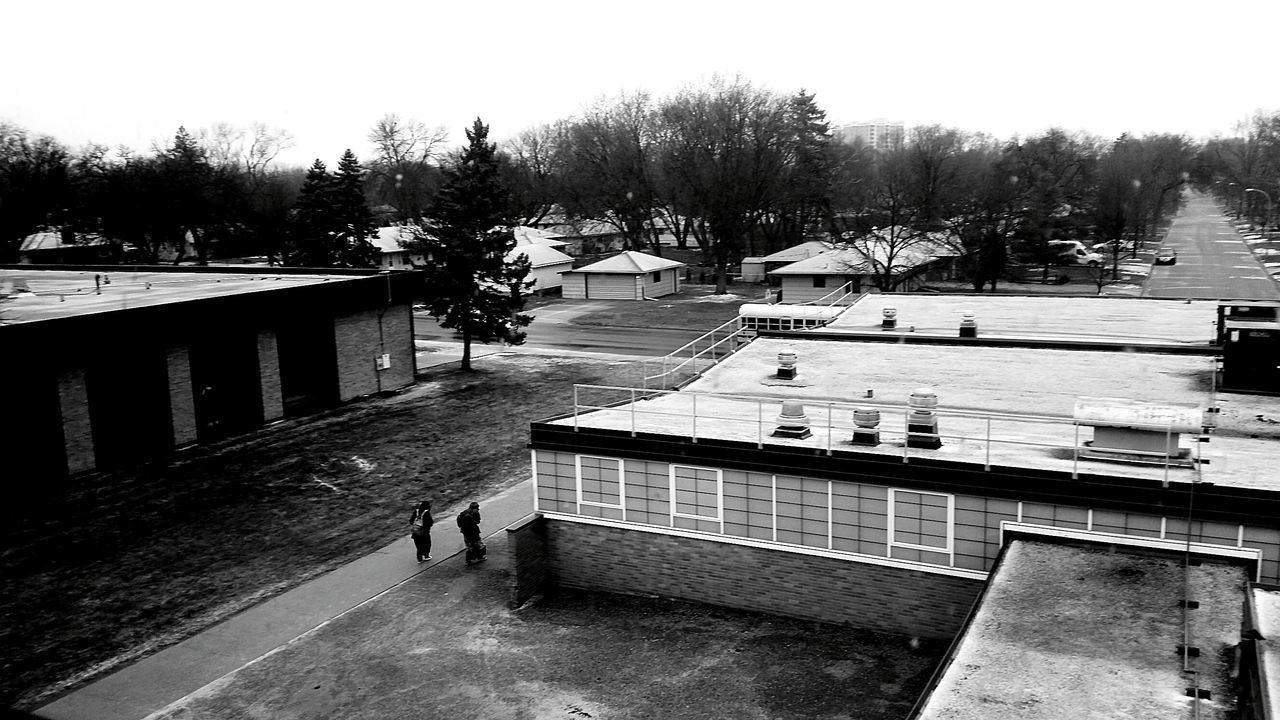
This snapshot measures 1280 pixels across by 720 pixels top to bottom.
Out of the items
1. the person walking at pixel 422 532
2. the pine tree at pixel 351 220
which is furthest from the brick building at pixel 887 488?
the pine tree at pixel 351 220

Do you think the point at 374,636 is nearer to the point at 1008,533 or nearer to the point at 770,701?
the point at 770,701

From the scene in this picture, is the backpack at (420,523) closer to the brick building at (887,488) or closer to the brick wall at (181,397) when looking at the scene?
the brick building at (887,488)

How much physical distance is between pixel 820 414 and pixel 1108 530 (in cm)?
631

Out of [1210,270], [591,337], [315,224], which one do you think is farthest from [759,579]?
[1210,270]

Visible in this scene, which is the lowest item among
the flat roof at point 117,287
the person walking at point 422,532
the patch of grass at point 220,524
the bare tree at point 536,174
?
the patch of grass at point 220,524

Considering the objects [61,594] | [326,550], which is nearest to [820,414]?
[326,550]

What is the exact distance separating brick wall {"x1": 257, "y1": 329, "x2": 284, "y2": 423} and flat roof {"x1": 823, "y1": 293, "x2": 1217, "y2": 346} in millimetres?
18538

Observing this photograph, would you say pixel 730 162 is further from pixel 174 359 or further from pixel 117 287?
pixel 174 359

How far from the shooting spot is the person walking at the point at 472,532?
1900cm

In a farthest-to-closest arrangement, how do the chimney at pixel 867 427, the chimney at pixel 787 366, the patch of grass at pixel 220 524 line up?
1. the chimney at pixel 787 366
2. the patch of grass at pixel 220 524
3. the chimney at pixel 867 427

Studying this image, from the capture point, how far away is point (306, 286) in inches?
1296

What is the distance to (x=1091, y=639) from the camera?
1087 centimetres

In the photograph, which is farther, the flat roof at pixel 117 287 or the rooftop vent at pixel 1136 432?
the flat roof at pixel 117 287

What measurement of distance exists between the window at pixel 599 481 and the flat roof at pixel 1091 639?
6.67m
